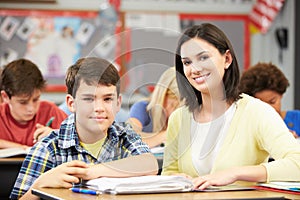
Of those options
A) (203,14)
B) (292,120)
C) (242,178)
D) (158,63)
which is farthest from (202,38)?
(203,14)

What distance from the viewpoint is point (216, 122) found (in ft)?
6.98

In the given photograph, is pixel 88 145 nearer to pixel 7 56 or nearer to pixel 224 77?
pixel 224 77

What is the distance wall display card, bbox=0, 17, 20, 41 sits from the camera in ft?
16.6

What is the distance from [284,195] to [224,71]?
0.58 m

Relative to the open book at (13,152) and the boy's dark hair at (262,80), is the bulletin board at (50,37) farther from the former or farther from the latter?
the open book at (13,152)

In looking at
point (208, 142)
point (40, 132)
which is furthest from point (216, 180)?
point (40, 132)

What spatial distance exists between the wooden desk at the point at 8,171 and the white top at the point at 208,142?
2.54 feet

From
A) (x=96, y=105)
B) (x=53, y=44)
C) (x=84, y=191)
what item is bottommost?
(x=84, y=191)

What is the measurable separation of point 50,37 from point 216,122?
10.7 feet

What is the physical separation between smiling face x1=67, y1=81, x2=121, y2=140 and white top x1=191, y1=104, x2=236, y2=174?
12.7 inches

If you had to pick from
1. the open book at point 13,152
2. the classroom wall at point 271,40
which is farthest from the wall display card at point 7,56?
the open book at point 13,152

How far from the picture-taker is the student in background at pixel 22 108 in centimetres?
307

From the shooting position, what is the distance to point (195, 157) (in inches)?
83.3

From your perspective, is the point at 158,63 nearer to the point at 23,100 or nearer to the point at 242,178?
the point at 242,178
